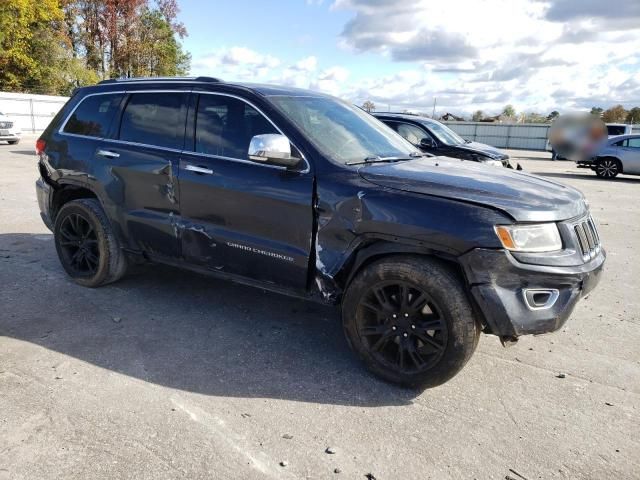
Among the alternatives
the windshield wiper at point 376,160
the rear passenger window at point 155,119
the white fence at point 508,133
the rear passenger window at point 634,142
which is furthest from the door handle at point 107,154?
the white fence at point 508,133

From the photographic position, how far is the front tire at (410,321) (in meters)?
3.16

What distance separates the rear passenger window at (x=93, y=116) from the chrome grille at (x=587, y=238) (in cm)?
389

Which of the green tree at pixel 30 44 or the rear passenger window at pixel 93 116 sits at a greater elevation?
the green tree at pixel 30 44

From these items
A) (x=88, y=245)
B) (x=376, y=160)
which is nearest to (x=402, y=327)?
(x=376, y=160)

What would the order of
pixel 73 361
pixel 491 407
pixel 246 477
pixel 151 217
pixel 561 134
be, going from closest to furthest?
pixel 246 477 → pixel 491 407 → pixel 73 361 → pixel 151 217 → pixel 561 134

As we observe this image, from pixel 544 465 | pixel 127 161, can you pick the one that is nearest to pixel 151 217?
pixel 127 161

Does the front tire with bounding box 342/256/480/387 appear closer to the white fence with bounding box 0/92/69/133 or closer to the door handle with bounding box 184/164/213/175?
the door handle with bounding box 184/164/213/175

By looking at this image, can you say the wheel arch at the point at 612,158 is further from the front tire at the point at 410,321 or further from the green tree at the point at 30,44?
the green tree at the point at 30,44

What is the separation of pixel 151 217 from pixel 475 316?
8.86 ft

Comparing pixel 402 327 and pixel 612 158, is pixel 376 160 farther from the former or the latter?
pixel 612 158

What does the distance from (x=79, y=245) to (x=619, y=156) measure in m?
18.2

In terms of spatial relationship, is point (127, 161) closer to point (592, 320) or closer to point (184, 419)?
point (184, 419)

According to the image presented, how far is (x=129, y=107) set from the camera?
183 inches

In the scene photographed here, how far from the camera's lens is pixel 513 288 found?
3035mm
